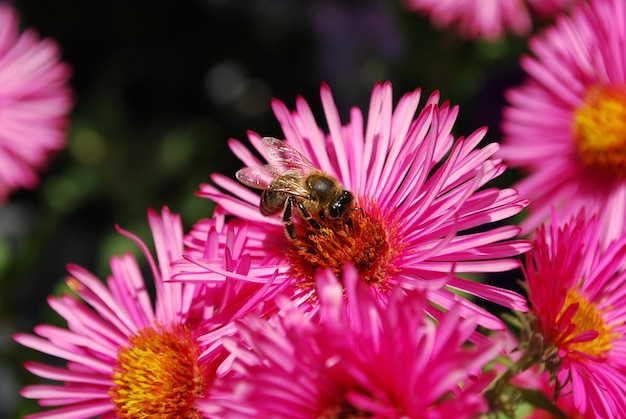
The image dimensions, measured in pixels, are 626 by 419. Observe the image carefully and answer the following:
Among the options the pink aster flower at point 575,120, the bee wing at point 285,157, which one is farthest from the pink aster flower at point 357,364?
the pink aster flower at point 575,120

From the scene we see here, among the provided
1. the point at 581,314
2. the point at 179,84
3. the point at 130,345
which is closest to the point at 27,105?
the point at 179,84

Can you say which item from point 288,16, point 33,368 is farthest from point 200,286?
point 288,16

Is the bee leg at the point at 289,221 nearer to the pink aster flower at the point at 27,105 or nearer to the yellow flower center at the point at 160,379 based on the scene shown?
the yellow flower center at the point at 160,379

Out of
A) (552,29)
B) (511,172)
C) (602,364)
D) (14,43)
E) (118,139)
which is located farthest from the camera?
(118,139)

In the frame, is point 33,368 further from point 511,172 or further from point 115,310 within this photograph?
point 511,172

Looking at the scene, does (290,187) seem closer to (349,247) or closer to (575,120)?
(349,247)

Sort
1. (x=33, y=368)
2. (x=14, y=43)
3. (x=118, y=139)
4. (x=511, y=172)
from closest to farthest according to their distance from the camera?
(x=33, y=368) < (x=511, y=172) < (x=14, y=43) < (x=118, y=139)
